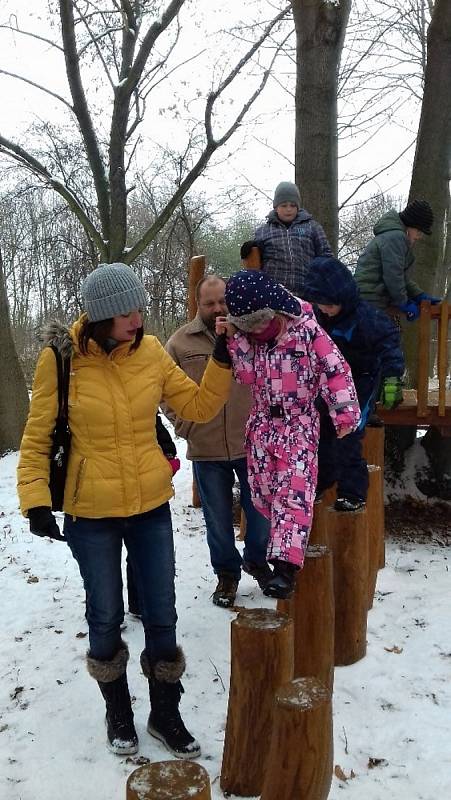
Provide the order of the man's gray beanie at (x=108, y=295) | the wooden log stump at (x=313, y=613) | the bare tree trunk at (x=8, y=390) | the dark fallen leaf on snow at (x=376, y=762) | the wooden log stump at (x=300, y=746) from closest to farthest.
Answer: the wooden log stump at (x=300, y=746) < the man's gray beanie at (x=108, y=295) < the dark fallen leaf on snow at (x=376, y=762) < the wooden log stump at (x=313, y=613) < the bare tree trunk at (x=8, y=390)

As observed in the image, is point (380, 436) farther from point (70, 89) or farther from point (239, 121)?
point (239, 121)

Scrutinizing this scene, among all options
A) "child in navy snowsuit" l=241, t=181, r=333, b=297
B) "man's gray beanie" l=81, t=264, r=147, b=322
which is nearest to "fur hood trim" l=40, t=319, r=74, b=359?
"man's gray beanie" l=81, t=264, r=147, b=322

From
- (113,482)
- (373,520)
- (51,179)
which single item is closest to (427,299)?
(373,520)

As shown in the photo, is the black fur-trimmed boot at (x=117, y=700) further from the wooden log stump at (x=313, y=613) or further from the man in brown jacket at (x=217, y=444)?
the man in brown jacket at (x=217, y=444)

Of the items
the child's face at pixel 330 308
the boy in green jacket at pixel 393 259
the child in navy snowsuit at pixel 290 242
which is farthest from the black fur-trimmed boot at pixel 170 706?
the boy in green jacket at pixel 393 259

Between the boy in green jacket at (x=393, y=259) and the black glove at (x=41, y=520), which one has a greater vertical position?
the boy in green jacket at (x=393, y=259)

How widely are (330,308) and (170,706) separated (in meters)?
2.28

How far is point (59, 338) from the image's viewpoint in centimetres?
252

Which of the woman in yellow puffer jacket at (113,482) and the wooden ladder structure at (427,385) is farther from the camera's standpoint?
the wooden ladder structure at (427,385)

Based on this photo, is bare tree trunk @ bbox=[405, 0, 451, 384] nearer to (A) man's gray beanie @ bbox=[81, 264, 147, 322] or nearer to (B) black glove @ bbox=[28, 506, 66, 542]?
(A) man's gray beanie @ bbox=[81, 264, 147, 322]

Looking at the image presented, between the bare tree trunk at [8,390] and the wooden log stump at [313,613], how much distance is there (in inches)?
230

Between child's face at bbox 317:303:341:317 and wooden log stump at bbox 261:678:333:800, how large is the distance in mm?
2295

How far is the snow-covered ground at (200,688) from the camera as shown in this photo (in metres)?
2.66

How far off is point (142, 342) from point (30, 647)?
2050mm
